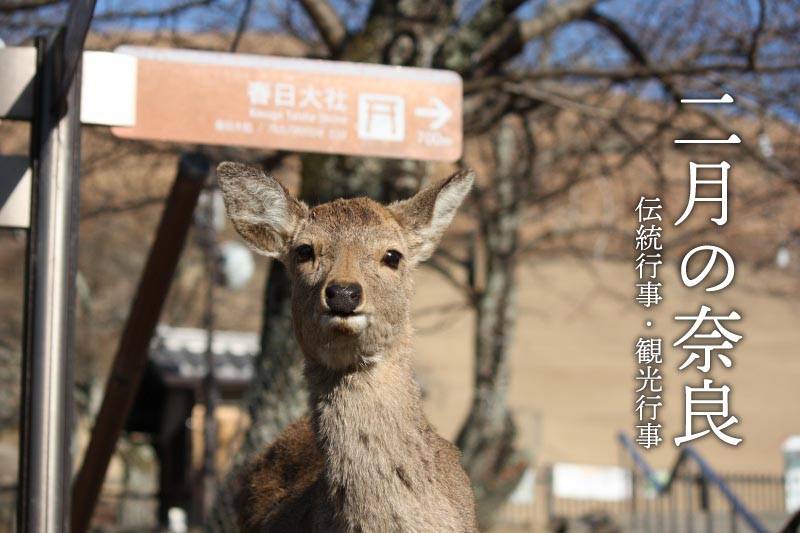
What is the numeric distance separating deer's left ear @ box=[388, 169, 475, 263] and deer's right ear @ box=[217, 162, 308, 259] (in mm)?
411

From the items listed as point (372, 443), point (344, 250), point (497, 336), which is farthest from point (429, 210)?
point (497, 336)

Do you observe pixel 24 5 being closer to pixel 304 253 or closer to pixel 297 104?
pixel 297 104

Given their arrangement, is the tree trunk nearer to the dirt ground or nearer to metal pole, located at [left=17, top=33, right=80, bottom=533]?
metal pole, located at [left=17, top=33, right=80, bottom=533]

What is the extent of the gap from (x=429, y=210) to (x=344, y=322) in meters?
0.88

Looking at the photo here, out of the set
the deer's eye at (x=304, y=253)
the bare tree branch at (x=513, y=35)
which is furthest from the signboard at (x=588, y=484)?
the deer's eye at (x=304, y=253)

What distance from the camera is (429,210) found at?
15.8 feet

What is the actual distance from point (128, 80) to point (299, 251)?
3.34 ft

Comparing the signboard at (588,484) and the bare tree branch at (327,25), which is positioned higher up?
the bare tree branch at (327,25)

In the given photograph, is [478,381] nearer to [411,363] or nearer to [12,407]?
[12,407]

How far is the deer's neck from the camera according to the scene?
161 inches

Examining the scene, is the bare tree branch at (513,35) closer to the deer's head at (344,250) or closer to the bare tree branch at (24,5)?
the bare tree branch at (24,5)

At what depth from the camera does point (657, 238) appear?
892 cm

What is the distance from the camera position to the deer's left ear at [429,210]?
4.80m

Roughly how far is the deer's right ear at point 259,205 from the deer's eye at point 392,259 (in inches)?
17.0
